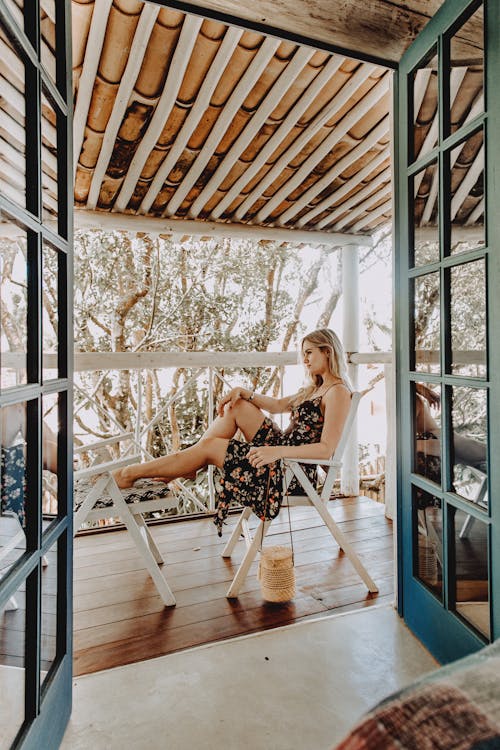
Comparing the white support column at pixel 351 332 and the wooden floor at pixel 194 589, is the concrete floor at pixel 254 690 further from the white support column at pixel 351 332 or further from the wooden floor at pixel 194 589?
the white support column at pixel 351 332

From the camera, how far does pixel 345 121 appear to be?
2.61m

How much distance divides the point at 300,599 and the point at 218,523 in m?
0.51

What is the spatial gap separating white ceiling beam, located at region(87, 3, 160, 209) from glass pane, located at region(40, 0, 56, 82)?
1.67ft

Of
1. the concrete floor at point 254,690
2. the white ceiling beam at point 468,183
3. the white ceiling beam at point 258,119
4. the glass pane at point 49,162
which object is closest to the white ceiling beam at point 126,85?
the white ceiling beam at point 258,119

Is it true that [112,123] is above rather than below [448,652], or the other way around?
above

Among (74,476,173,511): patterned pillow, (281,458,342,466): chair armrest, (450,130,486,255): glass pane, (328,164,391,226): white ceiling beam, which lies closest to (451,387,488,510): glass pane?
(450,130,486,255): glass pane

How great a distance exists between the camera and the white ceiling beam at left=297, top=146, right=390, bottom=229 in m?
2.97

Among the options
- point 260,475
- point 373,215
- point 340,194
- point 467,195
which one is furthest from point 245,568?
point 373,215

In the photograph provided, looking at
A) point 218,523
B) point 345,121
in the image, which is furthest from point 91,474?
point 345,121

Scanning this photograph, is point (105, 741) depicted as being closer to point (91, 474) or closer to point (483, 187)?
point (91, 474)

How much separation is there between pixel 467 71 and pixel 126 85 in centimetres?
142

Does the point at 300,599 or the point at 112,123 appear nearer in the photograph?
the point at 300,599

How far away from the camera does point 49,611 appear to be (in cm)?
132

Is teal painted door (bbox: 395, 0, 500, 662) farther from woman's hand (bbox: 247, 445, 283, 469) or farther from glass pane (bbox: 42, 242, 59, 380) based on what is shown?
glass pane (bbox: 42, 242, 59, 380)
